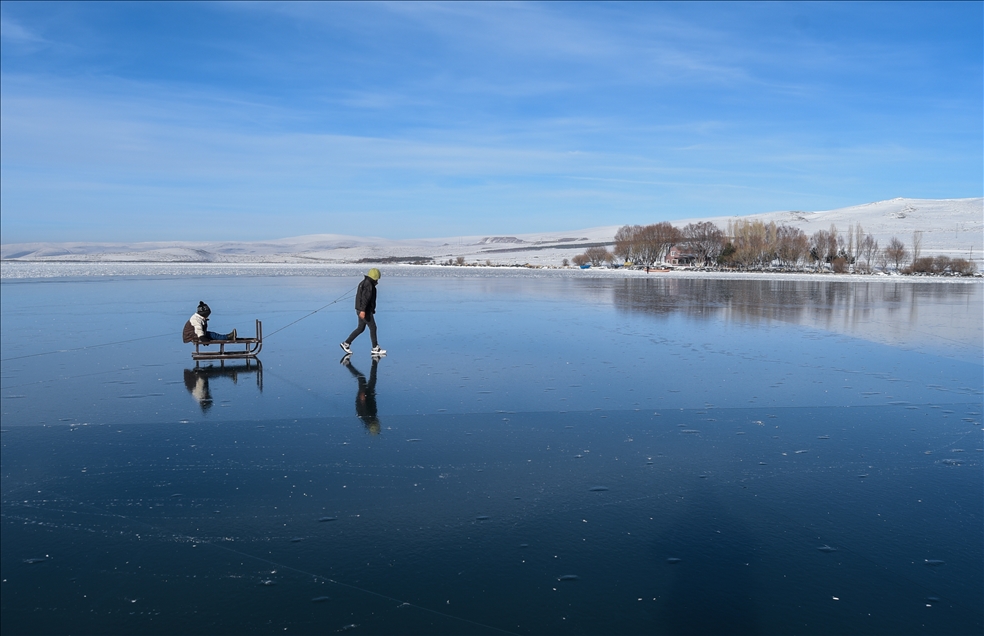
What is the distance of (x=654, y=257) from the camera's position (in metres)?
96.9

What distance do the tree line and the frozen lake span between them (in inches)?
2882

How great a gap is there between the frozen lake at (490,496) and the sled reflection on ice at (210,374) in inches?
3.3

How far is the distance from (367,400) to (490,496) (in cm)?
369

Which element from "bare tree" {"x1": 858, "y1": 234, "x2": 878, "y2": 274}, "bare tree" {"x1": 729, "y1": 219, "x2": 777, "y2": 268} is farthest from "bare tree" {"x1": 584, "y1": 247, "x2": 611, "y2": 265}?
"bare tree" {"x1": 858, "y1": 234, "x2": 878, "y2": 274}

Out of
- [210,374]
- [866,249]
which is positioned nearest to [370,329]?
[210,374]

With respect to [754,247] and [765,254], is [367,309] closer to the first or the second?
[765,254]

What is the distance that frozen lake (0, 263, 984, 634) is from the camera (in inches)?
161

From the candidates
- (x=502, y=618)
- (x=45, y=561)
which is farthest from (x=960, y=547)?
(x=45, y=561)

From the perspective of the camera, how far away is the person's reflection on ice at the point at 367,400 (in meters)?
7.83

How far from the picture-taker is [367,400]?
29.5ft

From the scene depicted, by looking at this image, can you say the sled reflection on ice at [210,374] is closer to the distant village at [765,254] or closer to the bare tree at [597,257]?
the distant village at [765,254]

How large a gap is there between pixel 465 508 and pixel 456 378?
508cm

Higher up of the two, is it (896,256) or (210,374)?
(896,256)

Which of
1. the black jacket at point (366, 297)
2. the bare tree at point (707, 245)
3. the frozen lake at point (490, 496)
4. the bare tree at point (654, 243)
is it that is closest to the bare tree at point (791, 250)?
the bare tree at point (707, 245)
